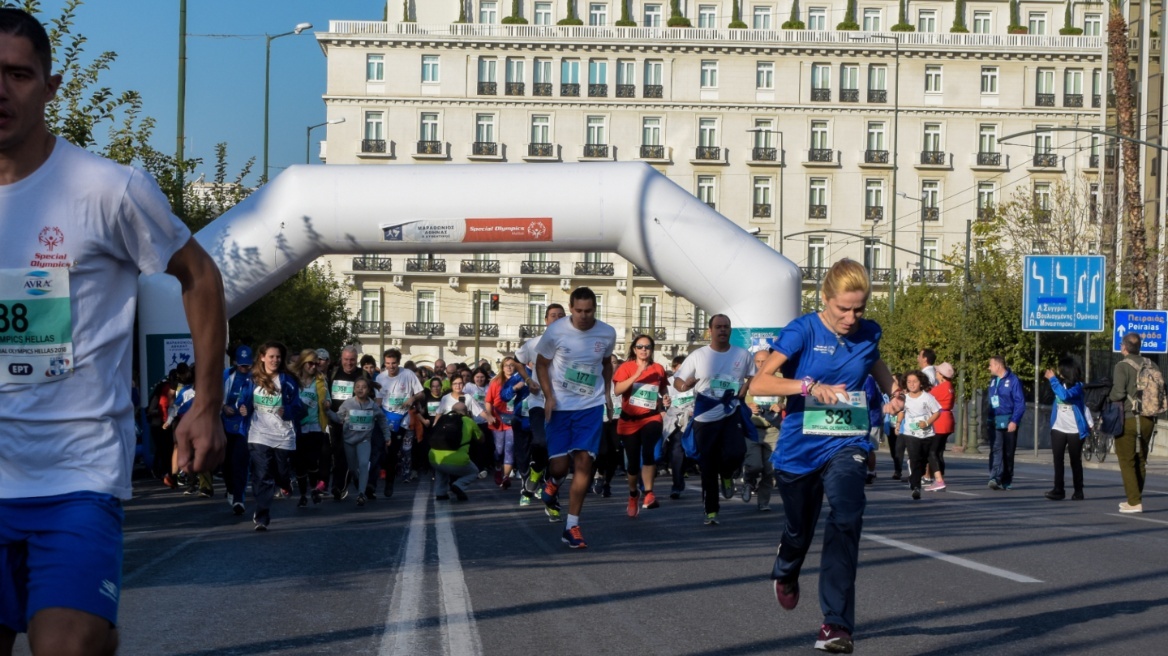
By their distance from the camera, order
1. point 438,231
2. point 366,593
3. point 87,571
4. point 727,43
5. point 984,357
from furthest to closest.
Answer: point 727,43
point 984,357
point 438,231
point 366,593
point 87,571

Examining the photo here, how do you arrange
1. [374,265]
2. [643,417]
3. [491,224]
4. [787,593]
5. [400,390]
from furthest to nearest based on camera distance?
1. [374,265]
2. [491,224]
3. [400,390]
4. [643,417]
5. [787,593]

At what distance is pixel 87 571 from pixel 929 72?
8024 centimetres

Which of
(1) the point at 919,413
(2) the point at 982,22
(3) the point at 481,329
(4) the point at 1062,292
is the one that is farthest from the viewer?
(2) the point at 982,22

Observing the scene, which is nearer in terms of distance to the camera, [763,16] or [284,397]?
[284,397]

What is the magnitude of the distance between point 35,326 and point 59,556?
1.81 feet

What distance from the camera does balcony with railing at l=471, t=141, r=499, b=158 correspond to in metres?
80.5

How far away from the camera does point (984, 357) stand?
50625mm

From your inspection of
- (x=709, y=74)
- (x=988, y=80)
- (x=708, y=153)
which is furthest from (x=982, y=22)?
(x=708, y=153)

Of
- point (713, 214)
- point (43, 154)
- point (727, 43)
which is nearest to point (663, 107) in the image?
point (727, 43)

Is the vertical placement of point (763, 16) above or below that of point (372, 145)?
above

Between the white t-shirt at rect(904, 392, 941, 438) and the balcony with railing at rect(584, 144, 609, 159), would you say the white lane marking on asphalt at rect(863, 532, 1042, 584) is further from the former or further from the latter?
the balcony with railing at rect(584, 144, 609, 159)

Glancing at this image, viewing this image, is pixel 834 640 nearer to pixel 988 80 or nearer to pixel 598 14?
pixel 598 14

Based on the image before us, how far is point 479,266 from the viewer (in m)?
81.8

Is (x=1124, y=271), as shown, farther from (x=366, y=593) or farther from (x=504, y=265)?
(x=366, y=593)
